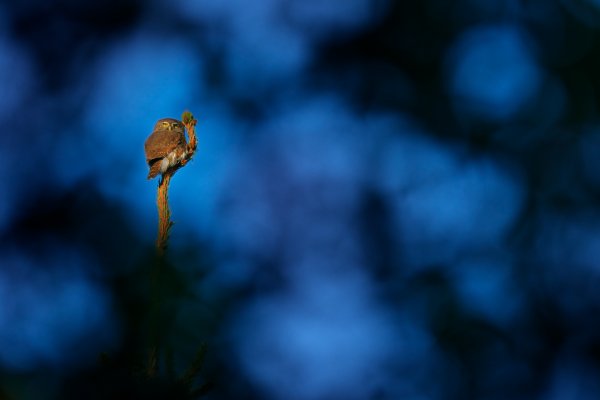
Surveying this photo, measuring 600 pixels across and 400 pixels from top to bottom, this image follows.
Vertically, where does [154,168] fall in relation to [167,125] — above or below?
below

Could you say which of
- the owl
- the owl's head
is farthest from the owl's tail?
the owl's head

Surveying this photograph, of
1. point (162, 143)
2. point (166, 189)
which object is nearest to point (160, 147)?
point (162, 143)

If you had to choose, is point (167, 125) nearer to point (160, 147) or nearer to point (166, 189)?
point (160, 147)

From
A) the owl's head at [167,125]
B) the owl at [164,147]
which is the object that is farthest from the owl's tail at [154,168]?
the owl's head at [167,125]

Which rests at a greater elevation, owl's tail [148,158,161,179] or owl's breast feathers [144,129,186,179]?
owl's breast feathers [144,129,186,179]

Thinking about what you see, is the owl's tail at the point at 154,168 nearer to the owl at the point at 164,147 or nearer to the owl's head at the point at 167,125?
the owl at the point at 164,147

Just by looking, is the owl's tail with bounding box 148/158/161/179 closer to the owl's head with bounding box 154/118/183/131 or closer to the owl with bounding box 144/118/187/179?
the owl with bounding box 144/118/187/179
